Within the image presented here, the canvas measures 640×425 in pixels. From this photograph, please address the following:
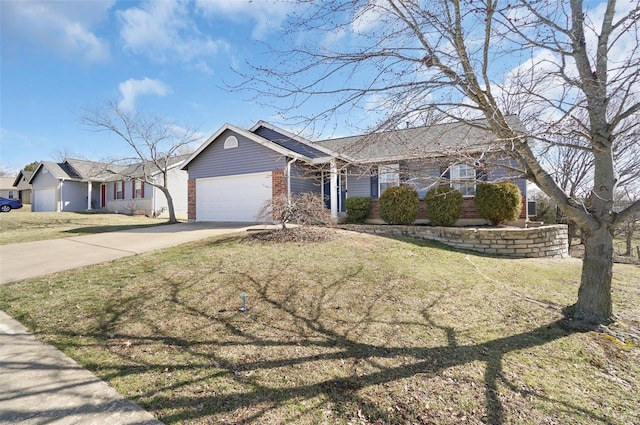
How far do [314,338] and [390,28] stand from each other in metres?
4.52

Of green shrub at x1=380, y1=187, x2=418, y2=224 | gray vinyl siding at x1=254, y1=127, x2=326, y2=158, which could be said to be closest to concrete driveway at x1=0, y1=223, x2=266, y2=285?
gray vinyl siding at x1=254, y1=127, x2=326, y2=158

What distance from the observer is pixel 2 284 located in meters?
5.71

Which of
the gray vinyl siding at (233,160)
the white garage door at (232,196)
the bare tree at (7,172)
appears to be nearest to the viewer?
the gray vinyl siding at (233,160)

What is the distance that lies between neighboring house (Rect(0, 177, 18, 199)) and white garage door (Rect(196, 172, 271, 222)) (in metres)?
42.6

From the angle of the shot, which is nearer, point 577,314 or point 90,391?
point 90,391

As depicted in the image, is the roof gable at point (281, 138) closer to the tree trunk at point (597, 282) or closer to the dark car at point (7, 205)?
the tree trunk at point (597, 282)

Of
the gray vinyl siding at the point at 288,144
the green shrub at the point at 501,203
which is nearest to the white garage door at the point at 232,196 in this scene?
the gray vinyl siding at the point at 288,144

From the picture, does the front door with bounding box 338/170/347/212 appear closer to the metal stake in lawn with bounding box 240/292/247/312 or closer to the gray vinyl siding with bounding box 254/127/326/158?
the gray vinyl siding with bounding box 254/127/326/158

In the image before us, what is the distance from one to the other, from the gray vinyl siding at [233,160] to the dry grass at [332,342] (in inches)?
292

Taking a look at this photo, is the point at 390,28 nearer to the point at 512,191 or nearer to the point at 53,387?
the point at 53,387

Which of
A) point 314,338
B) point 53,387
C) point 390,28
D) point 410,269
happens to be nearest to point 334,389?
point 314,338

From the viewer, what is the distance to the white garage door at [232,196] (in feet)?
44.7

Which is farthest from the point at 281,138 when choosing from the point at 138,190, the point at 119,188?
the point at 119,188

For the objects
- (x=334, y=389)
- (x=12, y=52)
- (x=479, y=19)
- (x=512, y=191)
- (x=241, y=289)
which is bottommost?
(x=334, y=389)
